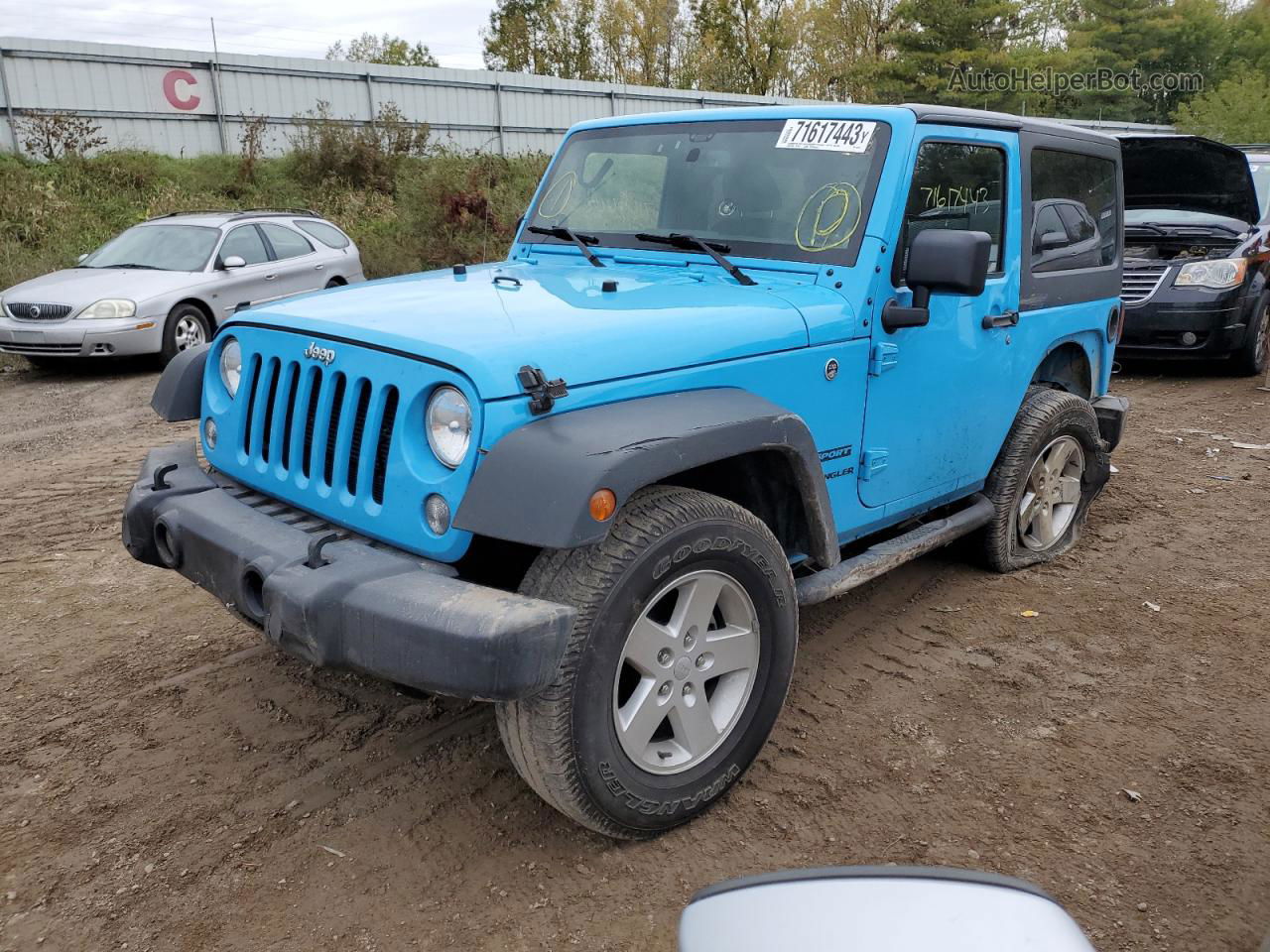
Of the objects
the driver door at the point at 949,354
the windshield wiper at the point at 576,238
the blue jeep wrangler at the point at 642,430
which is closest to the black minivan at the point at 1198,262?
the blue jeep wrangler at the point at 642,430

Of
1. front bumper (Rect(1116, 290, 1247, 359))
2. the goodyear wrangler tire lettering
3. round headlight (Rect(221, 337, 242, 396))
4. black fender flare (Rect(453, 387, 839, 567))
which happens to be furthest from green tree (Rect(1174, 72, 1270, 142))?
round headlight (Rect(221, 337, 242, 396))

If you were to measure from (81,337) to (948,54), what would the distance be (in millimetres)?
29933

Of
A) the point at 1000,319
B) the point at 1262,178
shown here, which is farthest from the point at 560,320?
the point at 1262,178

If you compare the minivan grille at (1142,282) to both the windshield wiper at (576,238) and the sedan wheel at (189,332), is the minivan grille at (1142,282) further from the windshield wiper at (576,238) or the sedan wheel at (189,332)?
the sedan wheel at (189,332)

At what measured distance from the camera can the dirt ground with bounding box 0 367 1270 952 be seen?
2549 mm

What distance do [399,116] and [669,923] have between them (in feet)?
69.8

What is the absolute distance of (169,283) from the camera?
988 centimetres

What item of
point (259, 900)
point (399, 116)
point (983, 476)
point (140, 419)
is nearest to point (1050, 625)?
point (983, 476)

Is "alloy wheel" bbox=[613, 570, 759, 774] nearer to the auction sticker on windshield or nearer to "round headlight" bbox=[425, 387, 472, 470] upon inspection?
"round headlight" bbox=[425, 387, 472, 470]

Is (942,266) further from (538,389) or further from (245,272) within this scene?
(245,272)

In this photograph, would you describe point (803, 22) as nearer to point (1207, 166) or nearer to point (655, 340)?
point (1207, 166)

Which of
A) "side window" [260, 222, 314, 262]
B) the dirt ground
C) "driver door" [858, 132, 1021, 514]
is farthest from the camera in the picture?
"side window" [260, 222, 314, 262]

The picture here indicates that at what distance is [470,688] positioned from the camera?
2.21 m

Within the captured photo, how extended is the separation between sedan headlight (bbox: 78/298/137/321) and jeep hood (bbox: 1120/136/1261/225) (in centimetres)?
935
